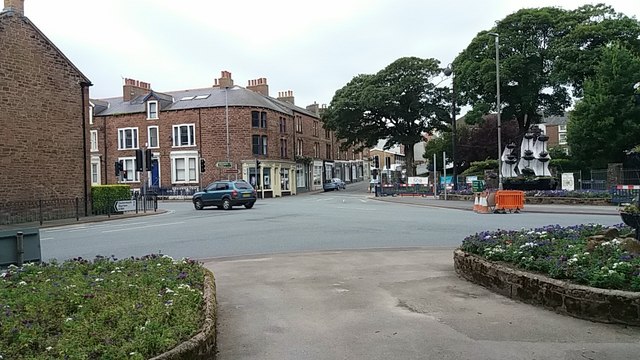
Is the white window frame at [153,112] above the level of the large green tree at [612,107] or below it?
above

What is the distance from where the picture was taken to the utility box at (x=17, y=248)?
6.85 meters

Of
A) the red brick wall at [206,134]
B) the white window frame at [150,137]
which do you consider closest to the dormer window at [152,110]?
the red brick wall at [206,134]

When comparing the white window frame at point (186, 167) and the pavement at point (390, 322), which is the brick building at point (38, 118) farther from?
the white window frame at point (186, 167)

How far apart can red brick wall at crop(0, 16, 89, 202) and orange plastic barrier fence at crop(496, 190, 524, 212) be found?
2052 cm

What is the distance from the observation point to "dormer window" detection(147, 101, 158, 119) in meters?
53.2

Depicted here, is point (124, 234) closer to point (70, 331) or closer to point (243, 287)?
point (243, 287)

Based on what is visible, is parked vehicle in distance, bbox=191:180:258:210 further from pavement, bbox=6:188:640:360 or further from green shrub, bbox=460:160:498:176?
→ green shrub, bbox=460:160:498:176

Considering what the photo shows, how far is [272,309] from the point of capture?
6.51 m

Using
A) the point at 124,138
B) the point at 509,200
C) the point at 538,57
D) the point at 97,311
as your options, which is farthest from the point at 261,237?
the point at 124,138

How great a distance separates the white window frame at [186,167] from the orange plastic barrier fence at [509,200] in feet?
114

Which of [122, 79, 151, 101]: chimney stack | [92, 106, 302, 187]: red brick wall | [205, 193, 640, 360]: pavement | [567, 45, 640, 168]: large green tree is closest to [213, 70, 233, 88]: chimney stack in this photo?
[92, 106, 302, 187]: red brick wall

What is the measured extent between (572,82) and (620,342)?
41464mm

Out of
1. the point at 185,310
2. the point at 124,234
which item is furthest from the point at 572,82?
the point at 185,310

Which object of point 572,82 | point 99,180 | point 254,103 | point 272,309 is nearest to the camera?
point 272,309
